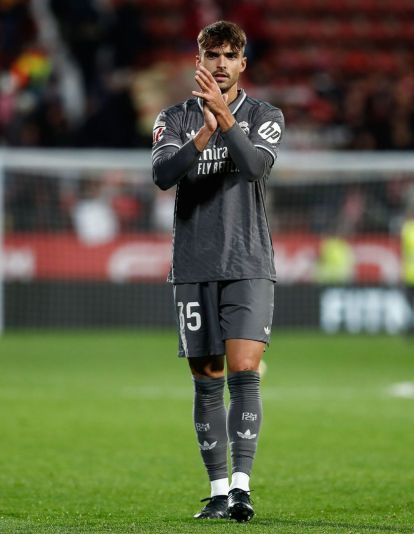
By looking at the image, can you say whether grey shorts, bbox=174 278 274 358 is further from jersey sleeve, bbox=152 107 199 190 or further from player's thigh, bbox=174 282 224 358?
jersey sleeve, bbox=152 107 199 190

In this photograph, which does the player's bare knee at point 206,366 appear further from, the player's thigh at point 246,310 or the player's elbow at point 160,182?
the player's elbow at point 160,182

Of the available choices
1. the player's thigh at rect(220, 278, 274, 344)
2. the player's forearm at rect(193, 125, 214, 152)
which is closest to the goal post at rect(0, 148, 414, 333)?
the player's thigh at rect(220, 278, 274, 344)

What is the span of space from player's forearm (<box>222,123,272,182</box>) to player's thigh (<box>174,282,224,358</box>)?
51cm

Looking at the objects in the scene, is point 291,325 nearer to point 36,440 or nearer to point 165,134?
point 36,440

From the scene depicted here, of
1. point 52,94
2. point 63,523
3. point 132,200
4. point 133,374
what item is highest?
point 52,94

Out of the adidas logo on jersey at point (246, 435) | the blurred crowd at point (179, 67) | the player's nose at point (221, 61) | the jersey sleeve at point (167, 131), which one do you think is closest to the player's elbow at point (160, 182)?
the jersey sleeve at point (167, 131)

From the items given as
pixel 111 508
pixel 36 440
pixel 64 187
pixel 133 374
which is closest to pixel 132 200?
pixel 64 187

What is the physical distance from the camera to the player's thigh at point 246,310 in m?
5.11

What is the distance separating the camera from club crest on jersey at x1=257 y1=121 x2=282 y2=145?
17.0 ft

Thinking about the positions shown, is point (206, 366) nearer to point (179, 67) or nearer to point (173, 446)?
point (173, 446)

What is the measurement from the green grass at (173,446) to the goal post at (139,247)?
2.49m

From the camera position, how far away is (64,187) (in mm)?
17781

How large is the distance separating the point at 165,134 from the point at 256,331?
0.88m

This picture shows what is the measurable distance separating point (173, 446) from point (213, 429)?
2.55 meters
